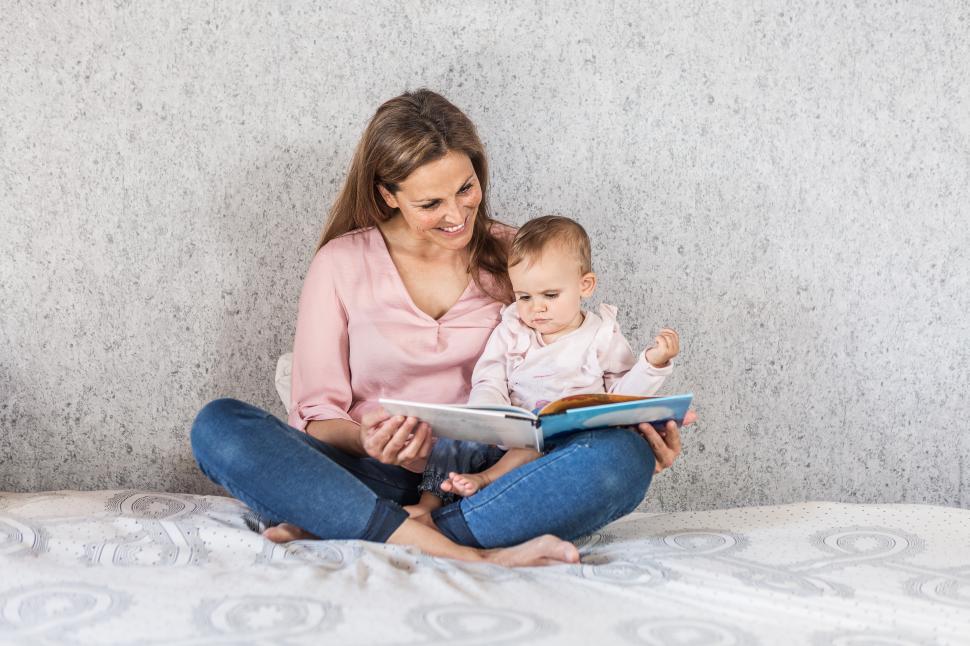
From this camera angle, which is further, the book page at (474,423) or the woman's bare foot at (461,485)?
the woman's bare foot at (461,485)

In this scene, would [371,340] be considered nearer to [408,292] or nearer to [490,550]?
[408,292]

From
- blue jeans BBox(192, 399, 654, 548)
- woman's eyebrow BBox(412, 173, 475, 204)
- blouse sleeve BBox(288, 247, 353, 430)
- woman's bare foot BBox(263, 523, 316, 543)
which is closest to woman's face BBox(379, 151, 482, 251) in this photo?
woman's eyebrow BBox(412, 173, 475, 204)

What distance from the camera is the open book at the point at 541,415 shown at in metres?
1.60

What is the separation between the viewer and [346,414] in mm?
2029

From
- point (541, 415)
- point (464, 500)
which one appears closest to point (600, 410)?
point (541, 415)

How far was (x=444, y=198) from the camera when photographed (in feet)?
6.48

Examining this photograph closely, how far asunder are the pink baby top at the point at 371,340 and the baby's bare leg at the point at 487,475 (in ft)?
0.79

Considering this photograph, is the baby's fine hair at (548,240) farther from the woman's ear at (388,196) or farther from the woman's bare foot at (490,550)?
the woman's bare foot at (490,550)

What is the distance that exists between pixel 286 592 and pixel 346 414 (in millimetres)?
597

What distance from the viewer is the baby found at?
74.7 inches

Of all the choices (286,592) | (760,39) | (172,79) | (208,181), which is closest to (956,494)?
(760,39)

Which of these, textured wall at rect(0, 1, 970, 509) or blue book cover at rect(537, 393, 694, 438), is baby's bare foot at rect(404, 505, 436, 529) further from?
textured wall at rect(0, 1, 970, 509)

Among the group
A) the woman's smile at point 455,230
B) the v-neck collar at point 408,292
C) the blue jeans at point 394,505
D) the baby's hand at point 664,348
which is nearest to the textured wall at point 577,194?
the v-neck collar at point 408,292

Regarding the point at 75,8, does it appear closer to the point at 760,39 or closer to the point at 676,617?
the point at 760,39
